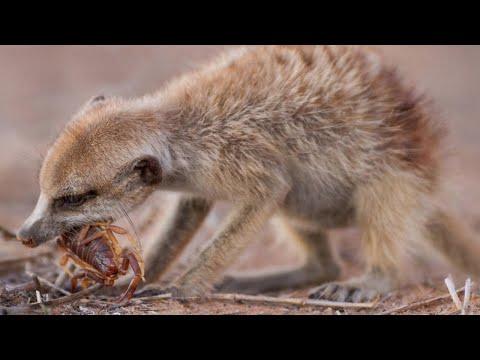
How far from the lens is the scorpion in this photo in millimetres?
4383

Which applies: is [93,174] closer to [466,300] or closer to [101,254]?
[101,254]

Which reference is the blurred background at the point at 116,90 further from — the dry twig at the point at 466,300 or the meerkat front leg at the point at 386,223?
the dry twig at the point at 466,300

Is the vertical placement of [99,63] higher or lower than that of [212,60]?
higher

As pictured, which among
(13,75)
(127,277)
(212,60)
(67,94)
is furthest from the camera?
(13,75)

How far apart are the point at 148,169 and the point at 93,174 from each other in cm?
40

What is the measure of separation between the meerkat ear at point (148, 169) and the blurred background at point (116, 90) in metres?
2.25

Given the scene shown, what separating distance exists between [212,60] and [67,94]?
5775 mm

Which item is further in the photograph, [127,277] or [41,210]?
[127,277]

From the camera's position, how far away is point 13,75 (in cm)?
1189

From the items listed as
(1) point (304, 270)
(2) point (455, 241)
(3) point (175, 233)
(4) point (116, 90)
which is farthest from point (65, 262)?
(4) point (116, 90)

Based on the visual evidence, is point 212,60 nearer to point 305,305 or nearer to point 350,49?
point 350,49

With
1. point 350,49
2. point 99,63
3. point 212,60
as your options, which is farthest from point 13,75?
point 350,49

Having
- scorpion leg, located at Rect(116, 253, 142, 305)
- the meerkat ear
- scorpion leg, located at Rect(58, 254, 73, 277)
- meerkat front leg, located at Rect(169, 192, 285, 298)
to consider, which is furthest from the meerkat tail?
scorpion leg, located at Rect(58, 254, 73, 277)

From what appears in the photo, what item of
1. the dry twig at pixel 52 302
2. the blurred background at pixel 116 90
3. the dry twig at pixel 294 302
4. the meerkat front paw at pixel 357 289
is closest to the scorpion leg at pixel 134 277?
the dry twig at pixel 52 302
